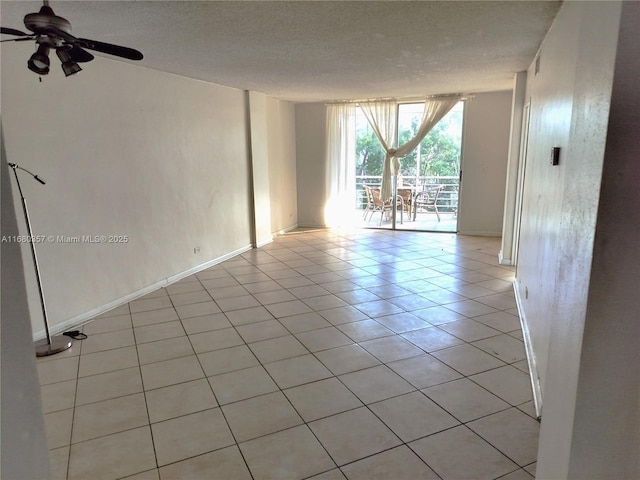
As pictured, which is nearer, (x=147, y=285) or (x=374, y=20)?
(x=374, y=20)

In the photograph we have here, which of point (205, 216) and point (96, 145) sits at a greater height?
point (96, 145)

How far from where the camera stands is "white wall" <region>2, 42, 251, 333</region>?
9.84 ft

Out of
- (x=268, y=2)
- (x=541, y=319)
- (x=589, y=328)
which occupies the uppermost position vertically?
(x=268, y=2)

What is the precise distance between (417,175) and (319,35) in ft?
17.5

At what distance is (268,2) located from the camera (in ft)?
7.50

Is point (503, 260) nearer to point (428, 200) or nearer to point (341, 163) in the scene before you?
point (341, 163)

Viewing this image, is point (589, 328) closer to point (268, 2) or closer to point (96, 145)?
point (268, 2)

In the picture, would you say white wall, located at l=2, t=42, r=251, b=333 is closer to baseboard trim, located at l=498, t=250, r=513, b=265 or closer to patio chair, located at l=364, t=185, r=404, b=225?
patio chair, located at l=364, t=185, r=404, b=225

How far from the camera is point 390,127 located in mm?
6852

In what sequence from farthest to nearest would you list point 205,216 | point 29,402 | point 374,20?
point 205,216 < point 374,20 < point 29,402

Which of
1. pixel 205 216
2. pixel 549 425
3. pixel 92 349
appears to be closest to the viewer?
pixel 549 425

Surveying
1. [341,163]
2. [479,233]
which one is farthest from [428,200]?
[341,163]

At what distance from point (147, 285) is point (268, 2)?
2.98m

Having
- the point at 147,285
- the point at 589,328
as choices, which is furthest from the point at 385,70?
the point at 589,328
